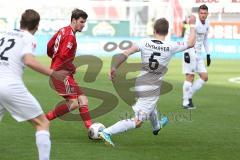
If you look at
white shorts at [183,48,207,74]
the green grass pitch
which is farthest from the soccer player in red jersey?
white shorts at [183,48,207,74]

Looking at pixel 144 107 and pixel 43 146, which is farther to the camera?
pixel 144 107

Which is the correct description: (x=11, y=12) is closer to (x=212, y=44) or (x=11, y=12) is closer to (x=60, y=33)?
(x=212, y=44)

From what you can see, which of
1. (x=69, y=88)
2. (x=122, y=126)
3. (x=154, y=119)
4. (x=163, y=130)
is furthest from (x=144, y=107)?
(x=163, y=130)

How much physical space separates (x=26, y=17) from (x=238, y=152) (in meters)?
4.00

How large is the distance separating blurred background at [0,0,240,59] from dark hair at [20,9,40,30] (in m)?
27.5

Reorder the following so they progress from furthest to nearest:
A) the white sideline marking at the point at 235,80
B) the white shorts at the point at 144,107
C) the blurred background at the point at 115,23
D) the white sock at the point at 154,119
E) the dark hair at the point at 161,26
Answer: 1. the blurred background at the point at 115,23
2. the white sideline marking at the point at 235,80
3. the white sock at the point at 154,119
4. the white shorts at the point at 144,107
5. the dark hair at the point at 161,26

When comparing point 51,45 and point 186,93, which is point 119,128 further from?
point 186,93

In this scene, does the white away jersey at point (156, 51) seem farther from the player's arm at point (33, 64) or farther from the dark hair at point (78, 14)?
the player's arm at point (33, 64)

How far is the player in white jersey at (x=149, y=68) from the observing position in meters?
10.1

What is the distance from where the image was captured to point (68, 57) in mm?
10867

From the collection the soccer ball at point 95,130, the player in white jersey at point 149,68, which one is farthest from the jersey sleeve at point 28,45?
the soccer ball at point 95,130

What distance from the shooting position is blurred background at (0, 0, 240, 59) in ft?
128

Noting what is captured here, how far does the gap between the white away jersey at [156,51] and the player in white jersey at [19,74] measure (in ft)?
8.12

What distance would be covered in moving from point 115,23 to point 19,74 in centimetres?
3756
